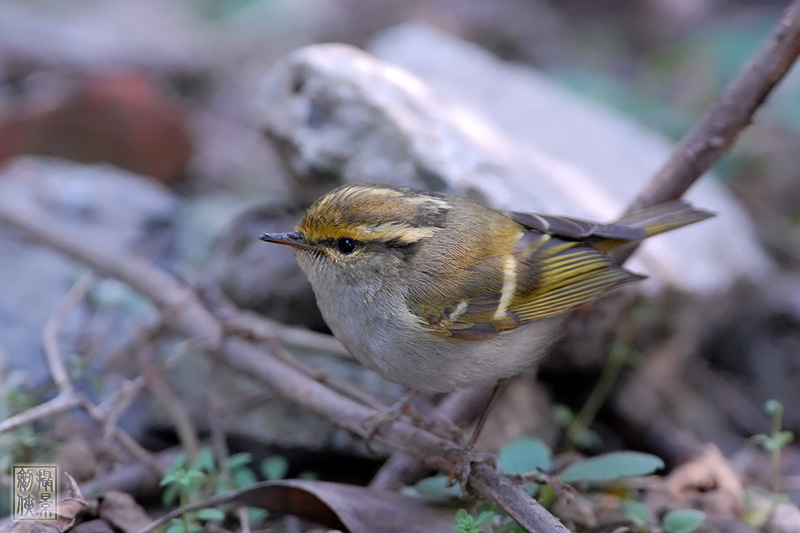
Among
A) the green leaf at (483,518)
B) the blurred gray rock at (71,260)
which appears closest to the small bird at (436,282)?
the green leaf at (483,518)

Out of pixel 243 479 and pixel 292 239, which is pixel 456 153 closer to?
pixel 292 239

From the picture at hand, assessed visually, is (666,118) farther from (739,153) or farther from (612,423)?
(612,423)

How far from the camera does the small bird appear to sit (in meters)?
2.76

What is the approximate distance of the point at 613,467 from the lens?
279cm

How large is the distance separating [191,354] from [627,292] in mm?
2046

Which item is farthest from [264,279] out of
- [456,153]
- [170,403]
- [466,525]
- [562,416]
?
[466,525]

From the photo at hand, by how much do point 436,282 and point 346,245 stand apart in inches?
13.1

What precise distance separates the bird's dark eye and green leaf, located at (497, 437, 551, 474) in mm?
949

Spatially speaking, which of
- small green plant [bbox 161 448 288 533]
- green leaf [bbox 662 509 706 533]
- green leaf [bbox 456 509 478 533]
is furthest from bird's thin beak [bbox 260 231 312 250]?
green leaf [bbox 662 509 706 533]

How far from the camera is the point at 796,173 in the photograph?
22.0 ft

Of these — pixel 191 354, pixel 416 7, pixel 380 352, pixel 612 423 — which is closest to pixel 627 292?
Result: pixel 612 423

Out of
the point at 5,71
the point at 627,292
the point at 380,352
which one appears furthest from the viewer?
the point at 5,71

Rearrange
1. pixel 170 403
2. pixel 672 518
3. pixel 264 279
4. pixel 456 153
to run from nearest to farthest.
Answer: pixel 672 518
pixel 170 403
pixel 456 153
pixel 264 279

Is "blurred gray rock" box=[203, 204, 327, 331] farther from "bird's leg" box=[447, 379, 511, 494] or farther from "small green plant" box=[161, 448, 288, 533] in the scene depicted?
"bird's leg" box=[447, 379, 511, 494]
